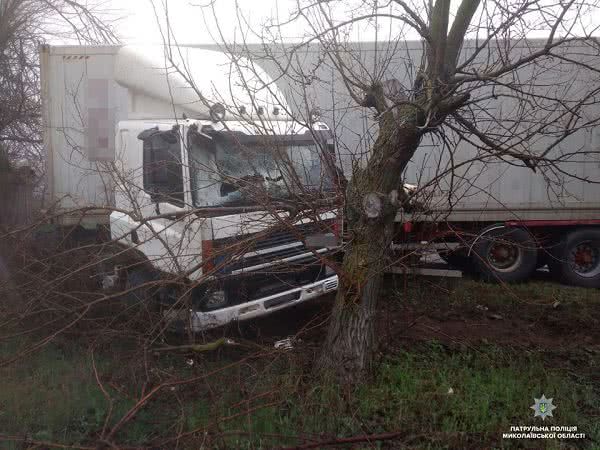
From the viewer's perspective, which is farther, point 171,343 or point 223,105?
point 171,343

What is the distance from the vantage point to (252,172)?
18.0 ft

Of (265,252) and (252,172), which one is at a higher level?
(252,172)

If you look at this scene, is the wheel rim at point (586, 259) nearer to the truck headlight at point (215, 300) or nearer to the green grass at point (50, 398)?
the truck headlight at point (215, 300)

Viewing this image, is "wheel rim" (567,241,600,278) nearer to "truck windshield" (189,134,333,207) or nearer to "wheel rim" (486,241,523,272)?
"wheel rim" (486,241,523,272)

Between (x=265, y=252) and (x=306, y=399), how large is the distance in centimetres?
171

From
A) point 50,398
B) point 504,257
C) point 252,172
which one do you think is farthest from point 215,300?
point 504,257

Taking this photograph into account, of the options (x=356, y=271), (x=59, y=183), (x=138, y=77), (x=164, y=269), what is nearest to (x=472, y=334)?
(x=356, y=271)

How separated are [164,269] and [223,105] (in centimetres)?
155

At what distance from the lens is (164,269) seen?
17.8 feet

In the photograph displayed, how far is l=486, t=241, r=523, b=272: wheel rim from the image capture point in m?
8.89

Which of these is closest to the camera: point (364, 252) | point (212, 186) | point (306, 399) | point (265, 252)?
point (306, 399)

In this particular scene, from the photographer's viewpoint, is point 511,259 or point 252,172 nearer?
point 252,172

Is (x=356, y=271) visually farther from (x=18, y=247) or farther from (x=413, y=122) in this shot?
(x=18, y=247)

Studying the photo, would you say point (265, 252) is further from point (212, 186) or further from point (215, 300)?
point (212, 186)
